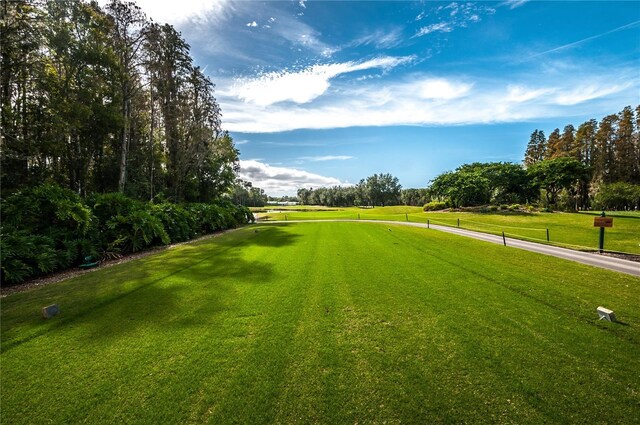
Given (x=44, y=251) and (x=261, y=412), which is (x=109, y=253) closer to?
(x=44, y=251)

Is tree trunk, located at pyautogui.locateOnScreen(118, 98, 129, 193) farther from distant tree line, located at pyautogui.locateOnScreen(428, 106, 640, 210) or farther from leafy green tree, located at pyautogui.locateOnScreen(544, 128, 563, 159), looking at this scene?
leafy green tree, located at pyautogui.locateOnScreen(544, 128, 563, 159)

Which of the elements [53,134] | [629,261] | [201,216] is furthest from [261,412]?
[53,134]

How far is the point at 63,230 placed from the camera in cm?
859

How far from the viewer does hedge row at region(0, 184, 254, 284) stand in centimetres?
709

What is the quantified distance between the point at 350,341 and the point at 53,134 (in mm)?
19185

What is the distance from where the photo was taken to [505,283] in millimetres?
6672

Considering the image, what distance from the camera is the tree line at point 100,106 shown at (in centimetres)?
1281

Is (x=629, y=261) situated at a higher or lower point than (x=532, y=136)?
lower

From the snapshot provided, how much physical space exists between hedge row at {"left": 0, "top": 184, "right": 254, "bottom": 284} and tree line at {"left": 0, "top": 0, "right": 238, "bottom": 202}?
4.91m

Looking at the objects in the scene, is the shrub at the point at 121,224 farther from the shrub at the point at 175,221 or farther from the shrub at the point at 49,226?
Answer: the shrub at the point at 175,221

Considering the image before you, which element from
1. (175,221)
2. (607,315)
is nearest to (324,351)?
(607,315)

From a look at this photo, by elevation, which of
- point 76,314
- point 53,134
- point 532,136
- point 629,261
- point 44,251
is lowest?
point 629,261

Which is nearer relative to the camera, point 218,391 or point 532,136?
point 218,391

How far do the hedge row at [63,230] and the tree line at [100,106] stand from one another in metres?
4.91
